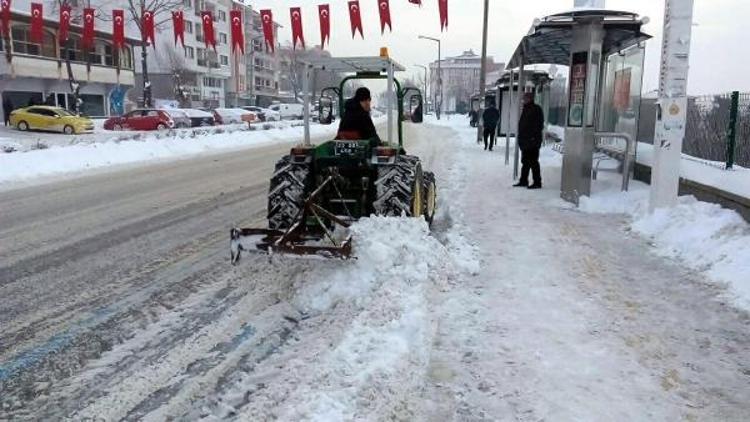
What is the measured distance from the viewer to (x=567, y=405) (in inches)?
139

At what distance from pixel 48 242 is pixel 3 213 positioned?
9.09ft

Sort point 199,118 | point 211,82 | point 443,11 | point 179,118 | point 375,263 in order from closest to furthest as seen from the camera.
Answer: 1. point 375,263
2. point 443,11
3. point 179,118
4. point 199,118
5. point 211,82

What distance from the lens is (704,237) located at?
22.4ft

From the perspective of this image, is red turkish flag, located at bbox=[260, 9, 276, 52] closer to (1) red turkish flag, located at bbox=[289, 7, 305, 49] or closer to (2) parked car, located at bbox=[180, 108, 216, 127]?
(1) red turkish flag, located at bbox=[289, 7, 305, 49]

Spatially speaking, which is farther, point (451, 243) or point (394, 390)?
point (451, 243)

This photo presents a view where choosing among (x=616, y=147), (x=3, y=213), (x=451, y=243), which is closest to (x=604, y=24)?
(x=616, y=147)

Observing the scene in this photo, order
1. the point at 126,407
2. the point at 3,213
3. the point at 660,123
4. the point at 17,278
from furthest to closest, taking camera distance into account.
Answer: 1. the point at 3,213
2. the point at 660,123
3. the point at 17,278
4. the point at 126,407

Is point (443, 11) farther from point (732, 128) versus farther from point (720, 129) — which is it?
point (732, 128)

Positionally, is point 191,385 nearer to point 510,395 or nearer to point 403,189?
point 510,395

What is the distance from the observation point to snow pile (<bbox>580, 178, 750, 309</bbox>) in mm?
5805

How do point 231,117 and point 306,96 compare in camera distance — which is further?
point 231,117

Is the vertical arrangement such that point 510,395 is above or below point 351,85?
below

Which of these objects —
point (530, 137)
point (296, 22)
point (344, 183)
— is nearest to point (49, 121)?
point (296, 22)

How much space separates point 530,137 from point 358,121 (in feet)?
18.7
